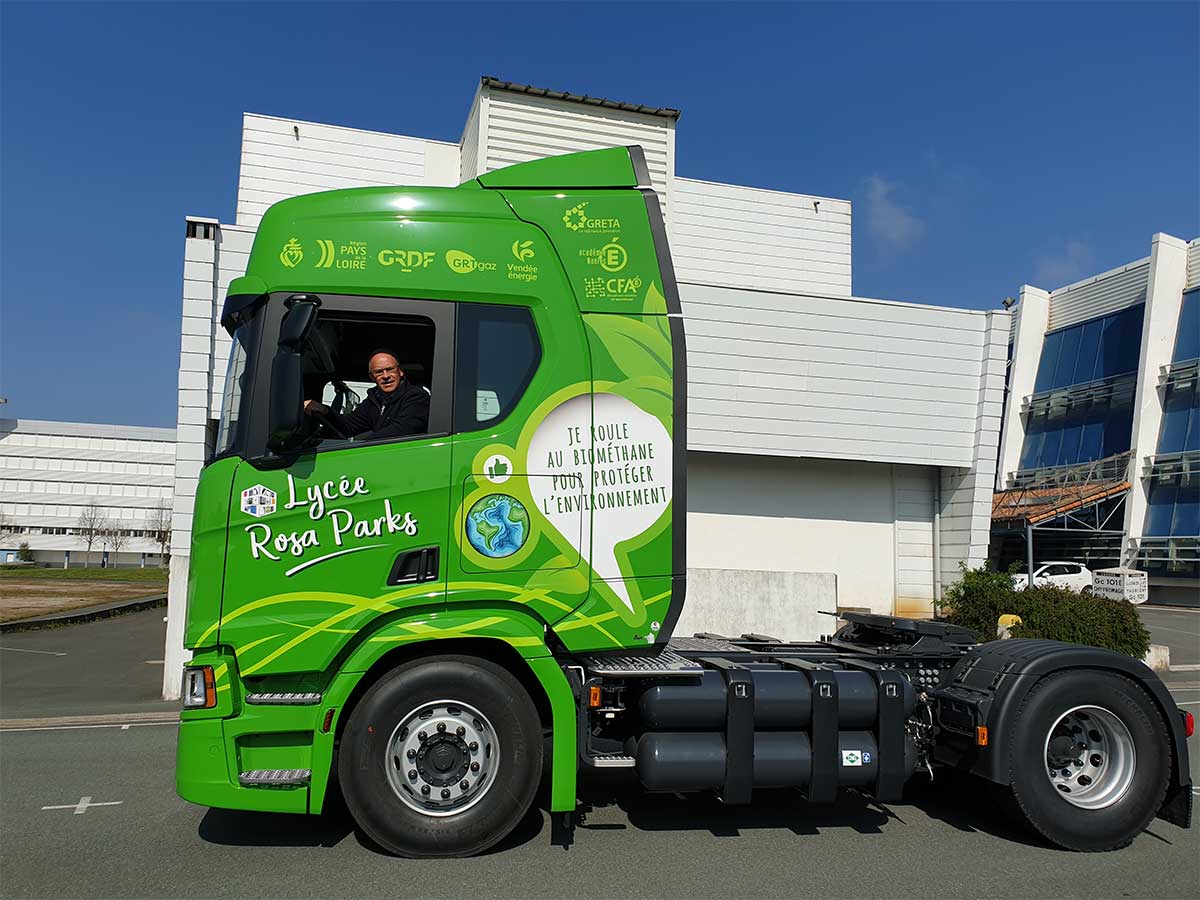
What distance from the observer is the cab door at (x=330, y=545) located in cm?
461

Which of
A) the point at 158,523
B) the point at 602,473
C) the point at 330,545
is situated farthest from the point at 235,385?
the point at 158,523

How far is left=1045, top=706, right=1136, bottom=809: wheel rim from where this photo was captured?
5.36 m

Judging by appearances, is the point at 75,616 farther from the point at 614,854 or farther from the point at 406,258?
the point at 614,854

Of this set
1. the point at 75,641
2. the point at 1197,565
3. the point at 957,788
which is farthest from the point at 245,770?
the point at 1197,565

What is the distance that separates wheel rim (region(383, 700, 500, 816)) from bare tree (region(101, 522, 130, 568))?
8546 centimetres

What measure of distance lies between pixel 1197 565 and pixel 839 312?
2792cm

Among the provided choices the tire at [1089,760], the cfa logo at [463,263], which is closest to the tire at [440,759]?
the cfa logo at [463,263]

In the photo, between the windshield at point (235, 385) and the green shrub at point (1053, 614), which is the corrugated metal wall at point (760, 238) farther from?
the windshield at point (235, 385)

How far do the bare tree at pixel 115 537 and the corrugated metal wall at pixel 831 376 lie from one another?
7998 cm

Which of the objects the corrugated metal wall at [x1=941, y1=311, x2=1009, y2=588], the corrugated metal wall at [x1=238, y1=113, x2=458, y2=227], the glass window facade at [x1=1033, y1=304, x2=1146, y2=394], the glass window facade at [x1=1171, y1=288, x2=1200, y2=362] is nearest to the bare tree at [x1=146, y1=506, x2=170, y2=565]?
the glass window facade at [x1=1033, y1=304, x2=1146, y2=394]

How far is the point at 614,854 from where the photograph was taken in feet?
16.0

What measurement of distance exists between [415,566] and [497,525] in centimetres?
49

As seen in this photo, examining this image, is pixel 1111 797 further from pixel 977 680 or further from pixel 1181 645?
pixel 1181 645

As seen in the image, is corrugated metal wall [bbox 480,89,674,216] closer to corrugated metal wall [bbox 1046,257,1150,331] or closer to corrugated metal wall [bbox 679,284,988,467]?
corrugated metal wall [bbox 679,284,988,467]
